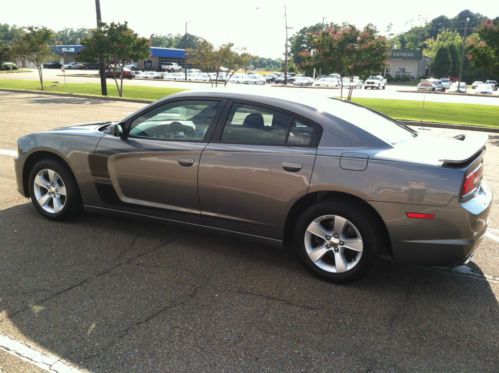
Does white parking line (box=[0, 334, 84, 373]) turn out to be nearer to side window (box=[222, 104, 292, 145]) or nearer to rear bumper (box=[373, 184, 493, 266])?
side window (box=[222, 104, 292, 145])

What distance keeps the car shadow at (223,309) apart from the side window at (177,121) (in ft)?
3.53

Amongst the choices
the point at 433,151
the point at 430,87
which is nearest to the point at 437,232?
the point at 433,151

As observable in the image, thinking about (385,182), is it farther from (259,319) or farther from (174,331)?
(174,331)

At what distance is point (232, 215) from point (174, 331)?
1300 millimetres

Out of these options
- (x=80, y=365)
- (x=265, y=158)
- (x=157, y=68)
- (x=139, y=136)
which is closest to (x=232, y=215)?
(x=265, y=158)

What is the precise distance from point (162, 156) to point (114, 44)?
2179 centimetres

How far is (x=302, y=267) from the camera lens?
4.20 m

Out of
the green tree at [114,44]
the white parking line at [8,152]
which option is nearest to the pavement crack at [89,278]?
the white parking line at [8,152]

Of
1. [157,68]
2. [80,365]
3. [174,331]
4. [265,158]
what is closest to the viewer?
[80,365]

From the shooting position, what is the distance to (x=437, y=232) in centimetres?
345

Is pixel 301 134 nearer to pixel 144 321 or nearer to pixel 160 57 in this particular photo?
pixel 144 321

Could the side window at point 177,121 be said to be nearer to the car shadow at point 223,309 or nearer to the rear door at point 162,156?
the rear door at point 162,156

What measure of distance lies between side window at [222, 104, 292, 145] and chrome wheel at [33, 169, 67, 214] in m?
2.02

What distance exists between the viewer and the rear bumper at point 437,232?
3.40m
